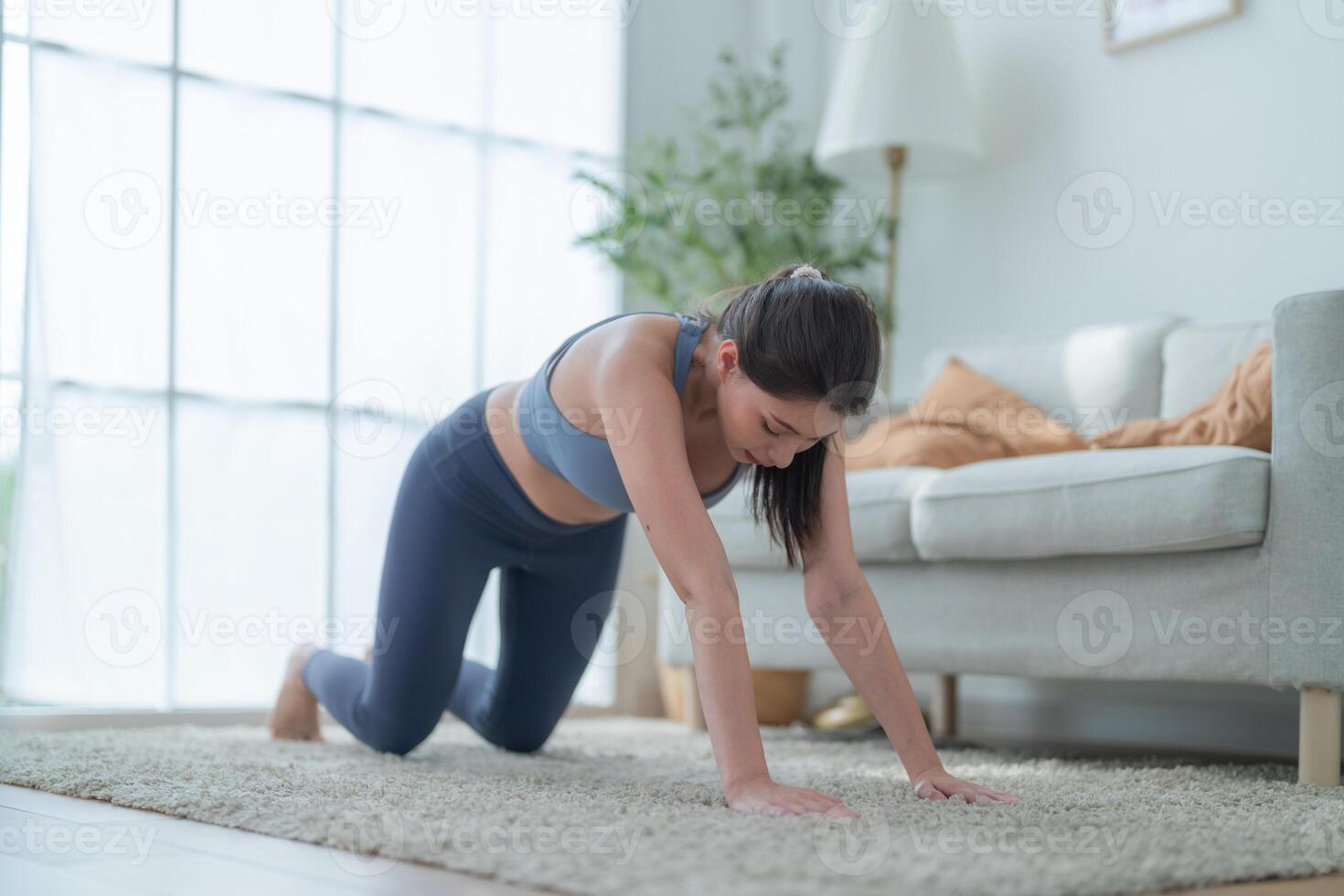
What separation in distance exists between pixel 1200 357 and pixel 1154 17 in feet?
3.47

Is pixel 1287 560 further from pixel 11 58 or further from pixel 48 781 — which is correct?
pixel 11 58

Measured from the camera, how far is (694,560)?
1.47 meters

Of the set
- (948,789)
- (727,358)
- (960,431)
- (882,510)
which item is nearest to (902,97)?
(960,431)

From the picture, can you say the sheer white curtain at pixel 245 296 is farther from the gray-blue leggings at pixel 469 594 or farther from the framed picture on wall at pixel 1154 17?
the framed picture on wall at pixel 1154 17

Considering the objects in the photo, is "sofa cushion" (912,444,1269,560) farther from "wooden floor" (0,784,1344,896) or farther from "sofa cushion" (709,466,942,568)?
"wooden floor" (0,784,1344,896)

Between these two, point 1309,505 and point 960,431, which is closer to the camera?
point 1309,505

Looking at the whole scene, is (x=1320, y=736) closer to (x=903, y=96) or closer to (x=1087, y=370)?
(x=1087, y=370)

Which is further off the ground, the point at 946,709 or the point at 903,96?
the point at 903,96

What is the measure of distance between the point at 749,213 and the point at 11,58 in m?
1.90

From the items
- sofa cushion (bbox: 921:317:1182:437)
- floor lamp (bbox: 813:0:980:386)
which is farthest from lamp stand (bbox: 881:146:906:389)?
sofa cushion (bbox: 921:317:1182:437)

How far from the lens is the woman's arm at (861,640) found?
5.33 ft

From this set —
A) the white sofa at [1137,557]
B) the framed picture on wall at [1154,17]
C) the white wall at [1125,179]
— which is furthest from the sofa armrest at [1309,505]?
the framed picture on wall at [1154,17]

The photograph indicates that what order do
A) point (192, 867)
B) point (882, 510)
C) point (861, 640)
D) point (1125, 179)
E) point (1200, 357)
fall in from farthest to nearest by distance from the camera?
point (1125, 179) → point (1200, 357) → point (882, 510) → point (861, 640) → point (192, 867)

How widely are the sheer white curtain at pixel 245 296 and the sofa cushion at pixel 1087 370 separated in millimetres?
1340
